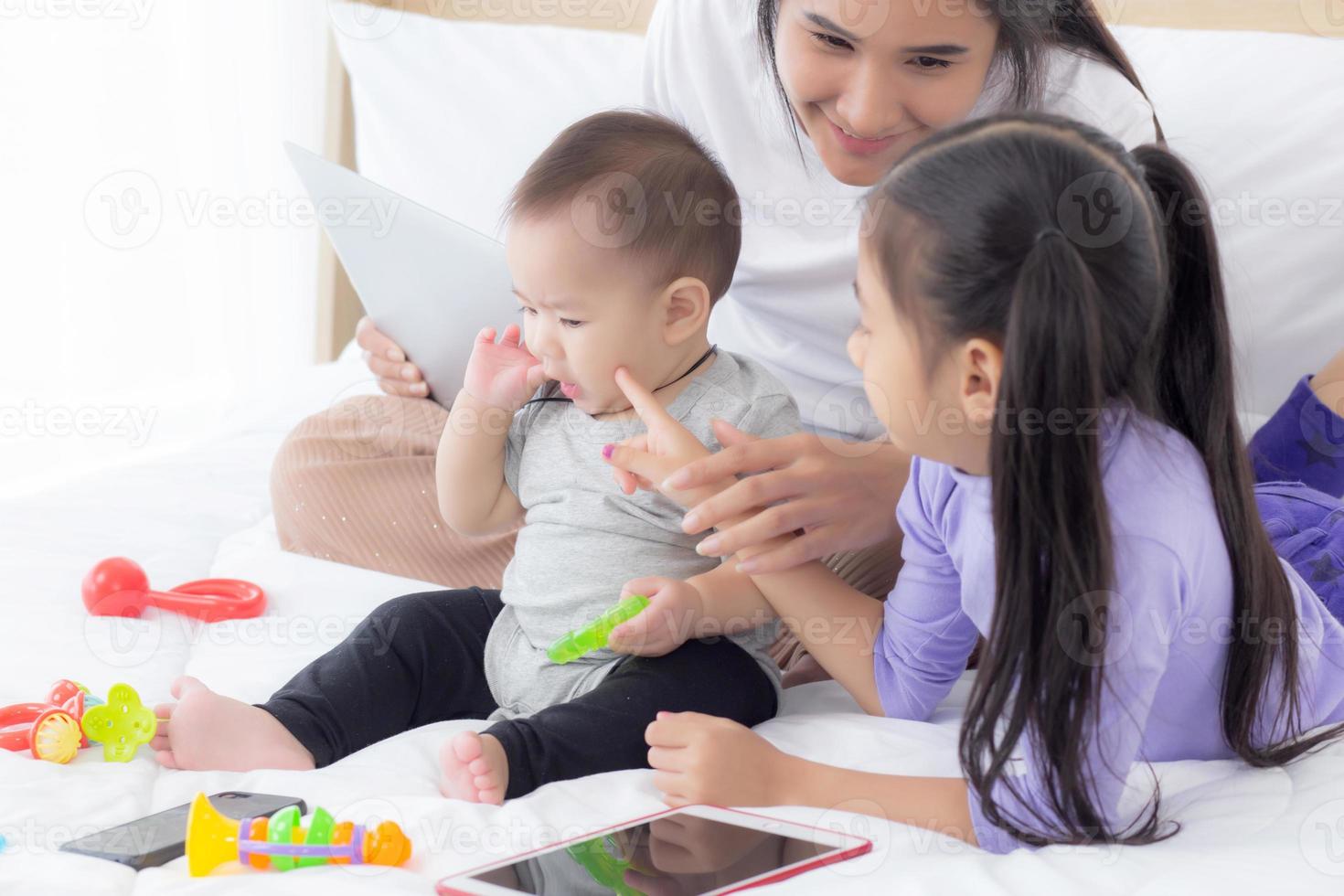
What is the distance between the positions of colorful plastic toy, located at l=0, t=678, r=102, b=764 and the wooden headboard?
→ 1.32m

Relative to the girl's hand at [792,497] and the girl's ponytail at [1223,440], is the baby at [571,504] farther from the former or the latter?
the girl's ponytail at [1223,440]

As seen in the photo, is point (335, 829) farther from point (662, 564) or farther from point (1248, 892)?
point (1248, 892)

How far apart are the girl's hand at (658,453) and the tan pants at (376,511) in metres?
0.41

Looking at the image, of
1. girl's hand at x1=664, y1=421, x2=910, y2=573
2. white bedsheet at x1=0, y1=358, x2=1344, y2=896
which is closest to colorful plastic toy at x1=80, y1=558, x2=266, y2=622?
white bedsheet at x1=0, y1=358, x2=1344, y2=896

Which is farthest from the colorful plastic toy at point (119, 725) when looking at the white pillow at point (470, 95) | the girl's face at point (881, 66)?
the white pillow at point (470, 95)

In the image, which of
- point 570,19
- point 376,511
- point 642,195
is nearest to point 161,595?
point 376,511

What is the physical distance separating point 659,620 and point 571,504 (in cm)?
16

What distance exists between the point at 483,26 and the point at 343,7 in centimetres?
25

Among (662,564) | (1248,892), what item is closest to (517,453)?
(662,564)

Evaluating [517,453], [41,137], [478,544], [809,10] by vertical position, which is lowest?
[478,544]

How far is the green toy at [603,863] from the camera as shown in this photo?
2.28 feet

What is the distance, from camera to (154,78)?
2.17 m

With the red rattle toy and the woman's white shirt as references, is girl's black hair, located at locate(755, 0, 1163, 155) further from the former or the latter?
the red rattle toy

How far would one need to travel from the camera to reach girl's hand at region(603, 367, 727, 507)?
0.93m
